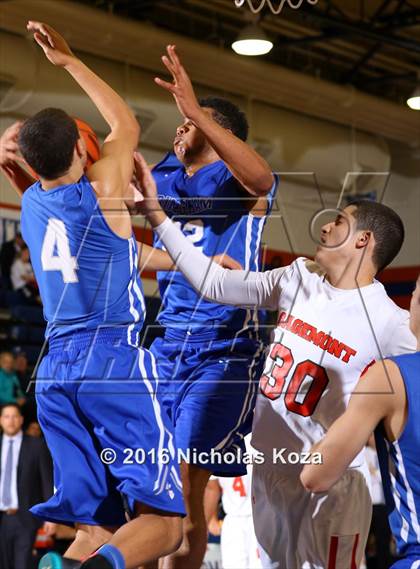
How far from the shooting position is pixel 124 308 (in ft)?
14.3

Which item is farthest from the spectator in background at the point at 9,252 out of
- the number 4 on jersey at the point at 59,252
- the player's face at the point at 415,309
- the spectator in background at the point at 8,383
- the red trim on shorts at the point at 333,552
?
the player's face at the point at 415,309

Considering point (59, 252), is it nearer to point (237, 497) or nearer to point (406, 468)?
point (406, 468)

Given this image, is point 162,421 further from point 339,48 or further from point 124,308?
point 339,48

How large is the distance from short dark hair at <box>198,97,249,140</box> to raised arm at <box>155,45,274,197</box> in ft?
1.65

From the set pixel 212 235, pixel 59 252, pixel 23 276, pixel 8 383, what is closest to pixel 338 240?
pixel 212 235

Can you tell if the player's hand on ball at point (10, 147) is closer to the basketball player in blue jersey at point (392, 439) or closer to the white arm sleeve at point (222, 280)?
the white arm sleeve at point (222, 280)

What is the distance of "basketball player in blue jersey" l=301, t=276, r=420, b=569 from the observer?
11.1 feet

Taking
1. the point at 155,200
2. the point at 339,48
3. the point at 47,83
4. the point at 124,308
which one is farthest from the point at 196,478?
the point at 339,48

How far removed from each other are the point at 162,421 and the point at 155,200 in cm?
87

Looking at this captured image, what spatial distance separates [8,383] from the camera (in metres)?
11.0

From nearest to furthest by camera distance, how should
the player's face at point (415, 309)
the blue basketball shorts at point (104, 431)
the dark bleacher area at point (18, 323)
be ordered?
the player's face at point (415, 309) → the blue basketball shorts at point (104, 431) → the dark bleacher area at point (18, 323)

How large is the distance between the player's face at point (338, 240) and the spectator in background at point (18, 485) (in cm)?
566

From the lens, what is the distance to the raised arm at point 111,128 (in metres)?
4.30

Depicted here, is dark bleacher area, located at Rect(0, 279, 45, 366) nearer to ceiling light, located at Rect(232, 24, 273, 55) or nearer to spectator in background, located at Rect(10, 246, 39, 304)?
spectator in background, located at Rect(10, 246, 39, 304)
